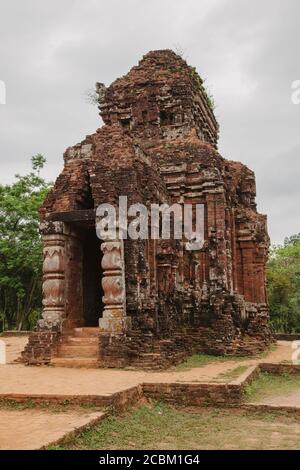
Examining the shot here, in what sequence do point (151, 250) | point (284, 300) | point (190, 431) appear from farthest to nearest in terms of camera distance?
point (284, 300), point (151, 250), point (190, 431)

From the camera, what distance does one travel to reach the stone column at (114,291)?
11.8 meters

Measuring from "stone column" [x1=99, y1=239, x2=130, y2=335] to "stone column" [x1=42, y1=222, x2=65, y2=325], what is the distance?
1.29 m

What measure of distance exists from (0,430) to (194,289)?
9468mm

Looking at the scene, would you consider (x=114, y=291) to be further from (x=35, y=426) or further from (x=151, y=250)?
(x=35, y=426)

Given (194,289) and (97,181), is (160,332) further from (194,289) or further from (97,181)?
(97,181)

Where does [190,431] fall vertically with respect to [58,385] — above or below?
below

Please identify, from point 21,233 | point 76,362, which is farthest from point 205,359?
point 21,233

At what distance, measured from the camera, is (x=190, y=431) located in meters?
7.58

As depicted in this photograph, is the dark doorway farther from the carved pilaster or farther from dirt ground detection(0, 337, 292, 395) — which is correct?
dirt ground detection(0, 337, 292, 395)

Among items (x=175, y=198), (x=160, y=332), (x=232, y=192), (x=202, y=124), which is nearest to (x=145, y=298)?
(x=160, y=332)

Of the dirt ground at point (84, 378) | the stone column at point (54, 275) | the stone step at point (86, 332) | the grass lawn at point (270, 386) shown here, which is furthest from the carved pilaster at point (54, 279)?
the grass lawn at point (270, 386)

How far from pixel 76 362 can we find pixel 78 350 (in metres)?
0.52

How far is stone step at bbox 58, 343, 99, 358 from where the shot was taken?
1202cm

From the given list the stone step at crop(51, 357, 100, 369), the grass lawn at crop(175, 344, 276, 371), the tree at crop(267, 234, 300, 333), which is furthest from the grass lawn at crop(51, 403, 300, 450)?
the tree at crop(267, 234, 300, 333)
